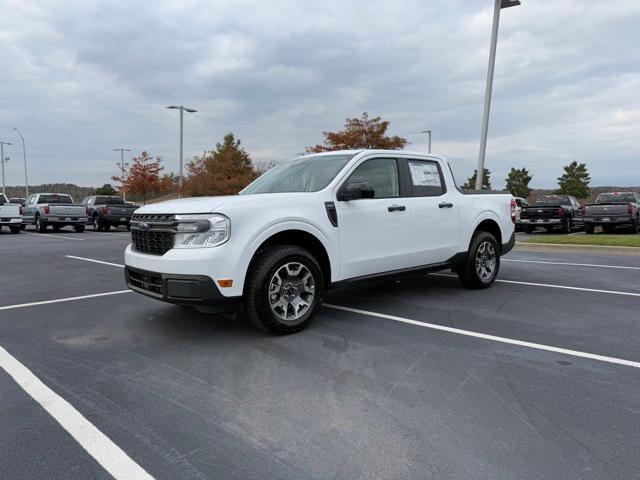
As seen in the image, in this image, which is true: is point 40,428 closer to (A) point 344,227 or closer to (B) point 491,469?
(B) point 491,469

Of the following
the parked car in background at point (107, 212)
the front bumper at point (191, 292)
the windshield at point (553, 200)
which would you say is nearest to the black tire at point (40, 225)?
the parked car in background at point (107, 212)

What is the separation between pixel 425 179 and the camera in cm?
634

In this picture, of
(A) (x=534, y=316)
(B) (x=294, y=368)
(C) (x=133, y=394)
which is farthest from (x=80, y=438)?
(A) (x=534, y=316)

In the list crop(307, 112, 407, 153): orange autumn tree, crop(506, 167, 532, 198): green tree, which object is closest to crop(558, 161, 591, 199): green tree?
crop(506, 167, 532, 198): green tree

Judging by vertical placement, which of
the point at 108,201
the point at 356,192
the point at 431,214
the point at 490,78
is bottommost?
the point at 431,214

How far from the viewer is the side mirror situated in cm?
506

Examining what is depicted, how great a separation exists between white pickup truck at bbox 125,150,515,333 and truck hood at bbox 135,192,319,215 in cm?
1

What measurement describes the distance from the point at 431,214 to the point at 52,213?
21292 mm

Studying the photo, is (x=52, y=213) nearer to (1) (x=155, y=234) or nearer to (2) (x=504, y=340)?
(1) (x=155, y=234)

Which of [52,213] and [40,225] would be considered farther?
[40,225]

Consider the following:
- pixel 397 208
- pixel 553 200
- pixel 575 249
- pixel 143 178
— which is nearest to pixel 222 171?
pixel 143 178

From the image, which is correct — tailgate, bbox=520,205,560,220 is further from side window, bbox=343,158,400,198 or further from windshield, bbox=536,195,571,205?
side window, bbox=343,158,400,198

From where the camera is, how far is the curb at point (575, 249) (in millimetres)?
12023

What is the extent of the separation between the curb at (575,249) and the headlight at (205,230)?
11.2 m
